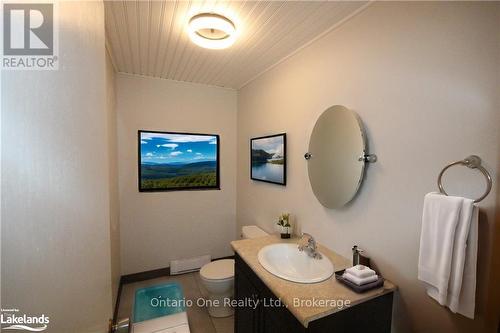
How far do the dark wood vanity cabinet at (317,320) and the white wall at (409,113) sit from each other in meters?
0.11

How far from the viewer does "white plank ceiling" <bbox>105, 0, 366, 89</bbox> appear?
51.0 inches

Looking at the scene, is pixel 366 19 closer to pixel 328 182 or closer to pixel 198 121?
pixel 328 182

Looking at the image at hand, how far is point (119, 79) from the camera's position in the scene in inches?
94.0

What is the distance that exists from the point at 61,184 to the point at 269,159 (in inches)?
71.5

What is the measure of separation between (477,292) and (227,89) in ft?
9.58

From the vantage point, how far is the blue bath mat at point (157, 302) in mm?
1943

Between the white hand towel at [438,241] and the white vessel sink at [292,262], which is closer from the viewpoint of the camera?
the white hand towel at [438,241]

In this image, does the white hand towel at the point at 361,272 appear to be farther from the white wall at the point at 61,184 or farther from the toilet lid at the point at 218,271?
the toilet lid at the point at 218,271

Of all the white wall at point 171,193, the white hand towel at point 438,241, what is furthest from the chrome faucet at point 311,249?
the white wall at point 171,193

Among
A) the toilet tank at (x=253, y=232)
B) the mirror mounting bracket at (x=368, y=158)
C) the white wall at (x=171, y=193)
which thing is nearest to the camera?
the mirror mounting bracket at (x=368, y=158)

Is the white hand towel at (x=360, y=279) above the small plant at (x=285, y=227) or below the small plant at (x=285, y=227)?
below

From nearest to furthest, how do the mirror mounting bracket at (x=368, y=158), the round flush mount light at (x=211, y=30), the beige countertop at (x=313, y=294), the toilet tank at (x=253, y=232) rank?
the beige countertop at (x=313, y=294), the mirror mounting bracket at (x=368, y=158), the round flush mount light at (x=211, y=30), the toilet tank at (x=253, y=232)

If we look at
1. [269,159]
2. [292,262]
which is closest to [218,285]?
[292,262]

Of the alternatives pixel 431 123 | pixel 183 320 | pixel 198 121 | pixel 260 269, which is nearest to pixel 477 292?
pixel 431 123
